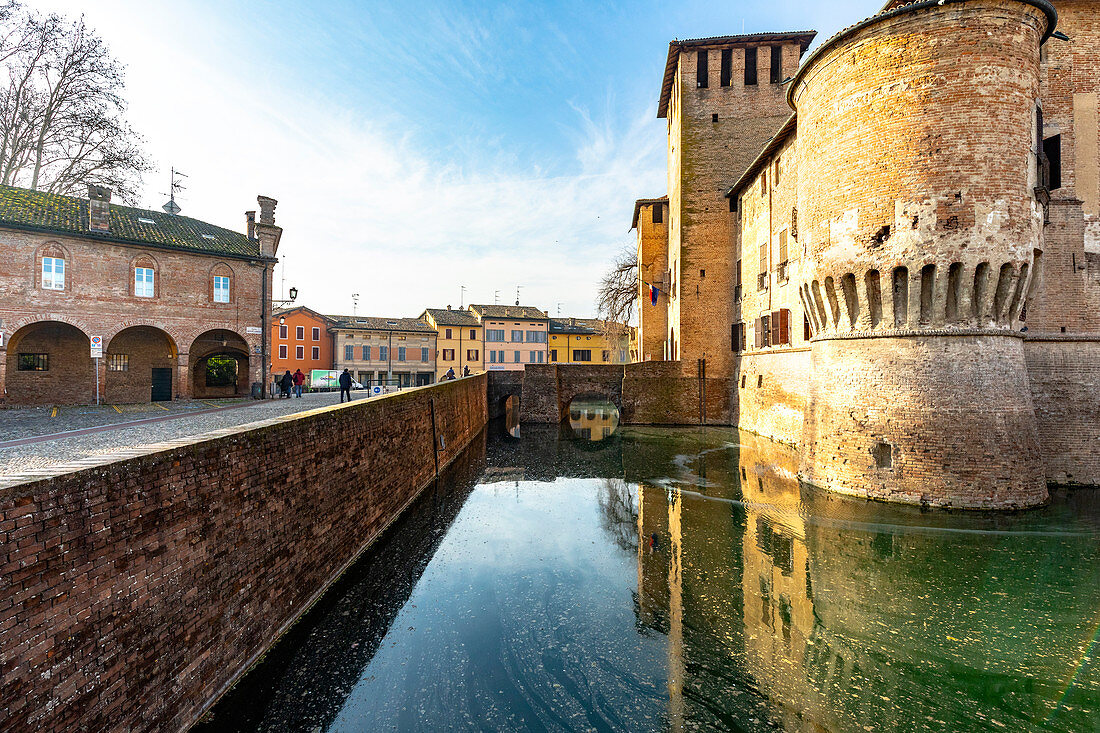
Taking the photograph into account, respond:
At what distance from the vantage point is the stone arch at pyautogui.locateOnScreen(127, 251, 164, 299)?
17.2 m

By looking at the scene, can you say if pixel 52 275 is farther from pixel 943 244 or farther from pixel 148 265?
pixel 943 244

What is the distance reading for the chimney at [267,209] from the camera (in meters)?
20.6

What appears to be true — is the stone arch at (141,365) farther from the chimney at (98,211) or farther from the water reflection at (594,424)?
the water reflection at (594,424)

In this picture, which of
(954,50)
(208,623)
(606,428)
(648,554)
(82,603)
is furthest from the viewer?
(606,428)

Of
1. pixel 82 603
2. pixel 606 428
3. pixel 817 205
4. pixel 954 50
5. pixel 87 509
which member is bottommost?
pixel 606 428

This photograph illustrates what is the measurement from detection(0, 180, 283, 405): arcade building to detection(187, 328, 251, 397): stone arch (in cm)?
5

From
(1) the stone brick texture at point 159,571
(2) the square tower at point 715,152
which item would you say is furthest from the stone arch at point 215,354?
(2) the square tower at point 715,152

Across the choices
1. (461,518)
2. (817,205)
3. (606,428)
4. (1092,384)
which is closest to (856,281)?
(817,205)

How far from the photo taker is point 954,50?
10477 millimetres

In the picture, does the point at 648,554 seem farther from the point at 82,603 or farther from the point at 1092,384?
the point at 1092,384

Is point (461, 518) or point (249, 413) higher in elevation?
point (249, 413)

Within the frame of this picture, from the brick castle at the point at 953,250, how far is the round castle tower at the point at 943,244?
34 millimetres

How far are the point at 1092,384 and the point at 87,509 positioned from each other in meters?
18.9

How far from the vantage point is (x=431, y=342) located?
46.9 m
